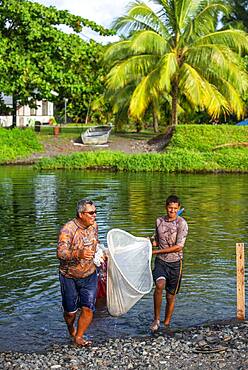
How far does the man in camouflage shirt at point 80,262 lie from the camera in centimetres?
723

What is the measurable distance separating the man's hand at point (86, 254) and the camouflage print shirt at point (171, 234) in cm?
104

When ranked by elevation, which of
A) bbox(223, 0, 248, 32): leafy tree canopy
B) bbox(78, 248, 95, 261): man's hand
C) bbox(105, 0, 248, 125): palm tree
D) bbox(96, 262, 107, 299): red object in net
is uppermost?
bbox(223, 0, 248, 32): leafy tree canopy

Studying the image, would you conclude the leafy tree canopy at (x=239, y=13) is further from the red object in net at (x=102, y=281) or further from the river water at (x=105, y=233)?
the red object in net at (x=102, y=281)

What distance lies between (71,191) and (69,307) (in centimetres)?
1500

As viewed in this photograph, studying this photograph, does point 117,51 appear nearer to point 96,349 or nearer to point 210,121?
point 210,121

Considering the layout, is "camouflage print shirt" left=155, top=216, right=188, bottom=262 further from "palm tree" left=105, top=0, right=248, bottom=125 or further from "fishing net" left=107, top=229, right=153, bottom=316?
"palm tree" left=105, top=0, right=248, bottom=125

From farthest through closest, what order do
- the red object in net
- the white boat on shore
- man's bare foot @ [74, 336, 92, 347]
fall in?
the white boat on shore < the red object in net < man's bare foot @ [74, 336, 92, 347]

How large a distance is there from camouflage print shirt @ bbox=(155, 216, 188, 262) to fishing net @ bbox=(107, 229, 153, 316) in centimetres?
16

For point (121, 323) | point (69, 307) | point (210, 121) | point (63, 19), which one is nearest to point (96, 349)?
point (69, 307)

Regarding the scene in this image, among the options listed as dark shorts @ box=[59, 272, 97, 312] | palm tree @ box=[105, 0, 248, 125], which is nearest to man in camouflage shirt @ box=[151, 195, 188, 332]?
dark shorts @ box=[59, 272, 97, 312]

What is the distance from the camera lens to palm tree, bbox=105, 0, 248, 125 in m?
33.2

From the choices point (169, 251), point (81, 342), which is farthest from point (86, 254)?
point (169, 251)

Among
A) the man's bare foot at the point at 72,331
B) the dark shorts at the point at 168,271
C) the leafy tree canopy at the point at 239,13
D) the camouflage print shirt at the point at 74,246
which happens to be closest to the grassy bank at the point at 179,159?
the leafy tree canopy at the point at 239,13

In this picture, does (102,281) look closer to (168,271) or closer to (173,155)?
(168,271)
